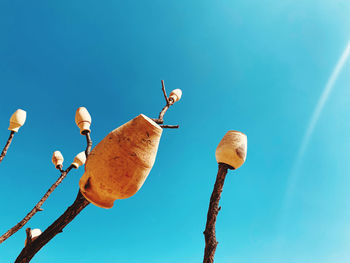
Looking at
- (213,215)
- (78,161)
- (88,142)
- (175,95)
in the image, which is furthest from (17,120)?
(213,215)

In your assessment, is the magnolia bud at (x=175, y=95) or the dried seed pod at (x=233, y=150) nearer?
the dried seed pod at (x=233, y=150)

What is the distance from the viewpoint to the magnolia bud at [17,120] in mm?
3602

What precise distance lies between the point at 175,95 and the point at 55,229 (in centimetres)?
237

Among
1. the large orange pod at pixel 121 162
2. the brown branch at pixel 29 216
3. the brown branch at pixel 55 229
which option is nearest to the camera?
the large orange pod at pixel 121 162

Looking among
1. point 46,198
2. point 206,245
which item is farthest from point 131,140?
point 46,198

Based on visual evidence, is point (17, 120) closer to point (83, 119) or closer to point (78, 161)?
point (78, 161)

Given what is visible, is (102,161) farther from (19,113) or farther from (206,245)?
(19,113)

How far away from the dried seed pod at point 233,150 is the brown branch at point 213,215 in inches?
2.5

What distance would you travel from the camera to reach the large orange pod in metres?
1.29

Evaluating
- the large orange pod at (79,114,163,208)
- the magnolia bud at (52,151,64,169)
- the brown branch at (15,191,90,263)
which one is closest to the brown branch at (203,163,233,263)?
the large orange pod at (79,114,163,208)

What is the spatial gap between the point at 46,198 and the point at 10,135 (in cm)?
127

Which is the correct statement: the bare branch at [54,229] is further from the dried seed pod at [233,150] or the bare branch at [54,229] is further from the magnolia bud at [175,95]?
the magnolia bud at [175,95]

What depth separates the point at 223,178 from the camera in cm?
196

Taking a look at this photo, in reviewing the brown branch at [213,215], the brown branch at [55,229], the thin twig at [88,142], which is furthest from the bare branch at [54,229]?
the brown branch at [213,215]
